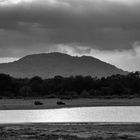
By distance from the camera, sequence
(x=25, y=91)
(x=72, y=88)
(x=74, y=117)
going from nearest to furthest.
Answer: (x=74, y=117) < (x=25, y=91) < (x=72, y=88)

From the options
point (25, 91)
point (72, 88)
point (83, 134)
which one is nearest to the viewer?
point (83, 134)

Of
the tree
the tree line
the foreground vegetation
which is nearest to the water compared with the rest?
the foreground vegetation

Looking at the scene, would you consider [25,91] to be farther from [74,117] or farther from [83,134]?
[83,134]

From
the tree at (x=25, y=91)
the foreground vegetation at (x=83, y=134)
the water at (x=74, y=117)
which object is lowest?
the foreground vegetation at (x=83, y=134)

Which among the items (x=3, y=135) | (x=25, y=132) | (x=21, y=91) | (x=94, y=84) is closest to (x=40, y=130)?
(x=25, y=132)

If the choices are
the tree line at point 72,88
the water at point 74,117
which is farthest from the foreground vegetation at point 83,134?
the tree line at point 72,88

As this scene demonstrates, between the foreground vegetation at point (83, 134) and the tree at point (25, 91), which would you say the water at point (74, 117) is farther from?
the tree at point (25, 91)

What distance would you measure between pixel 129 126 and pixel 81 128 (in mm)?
4218

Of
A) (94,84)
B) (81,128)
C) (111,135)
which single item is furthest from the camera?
(94,84)

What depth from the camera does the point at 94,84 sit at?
150m

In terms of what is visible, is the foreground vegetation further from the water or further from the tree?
the tree

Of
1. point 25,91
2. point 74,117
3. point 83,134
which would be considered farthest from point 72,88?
point 83,134

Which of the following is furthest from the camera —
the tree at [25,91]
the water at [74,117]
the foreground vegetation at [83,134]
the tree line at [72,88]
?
the tree line at [72,88]

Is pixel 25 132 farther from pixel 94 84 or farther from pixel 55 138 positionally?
pixel 94 84
